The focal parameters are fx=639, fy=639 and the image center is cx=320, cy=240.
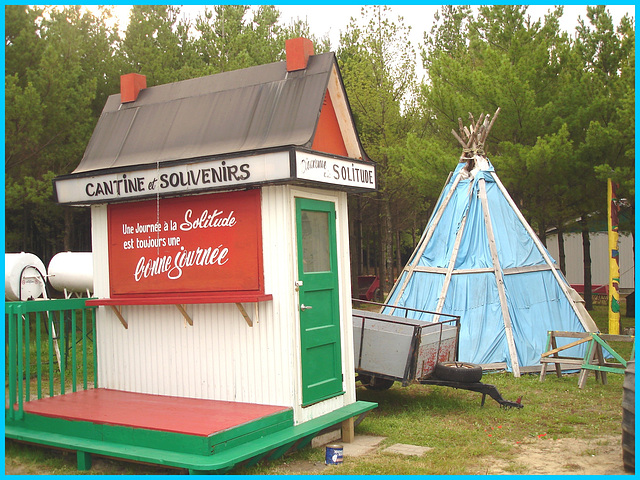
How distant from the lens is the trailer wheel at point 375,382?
904cm

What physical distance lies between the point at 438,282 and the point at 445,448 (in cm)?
634

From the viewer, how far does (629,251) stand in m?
30.7

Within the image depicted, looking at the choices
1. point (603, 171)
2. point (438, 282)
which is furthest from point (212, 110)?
point (603, 171)

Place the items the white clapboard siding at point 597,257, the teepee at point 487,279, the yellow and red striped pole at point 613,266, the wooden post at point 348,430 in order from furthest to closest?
the white clapboard siding at point 597,257 < the yellow and red striped pole at point 613,266 < the teepee at point 487,279 < the wooden post at point 348,430

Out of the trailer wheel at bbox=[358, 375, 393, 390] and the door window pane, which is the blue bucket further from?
the trailer wheel at bbox=[358, 375, 393, 390]

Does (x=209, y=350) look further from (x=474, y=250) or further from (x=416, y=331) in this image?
(x=474, y=250)

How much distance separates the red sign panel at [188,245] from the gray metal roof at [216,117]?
56 centimetres

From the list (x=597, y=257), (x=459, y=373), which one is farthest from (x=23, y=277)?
(x=597, y=257)

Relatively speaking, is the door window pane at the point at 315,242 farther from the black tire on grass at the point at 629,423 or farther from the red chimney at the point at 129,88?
the black tire on grass at the point at 629,423

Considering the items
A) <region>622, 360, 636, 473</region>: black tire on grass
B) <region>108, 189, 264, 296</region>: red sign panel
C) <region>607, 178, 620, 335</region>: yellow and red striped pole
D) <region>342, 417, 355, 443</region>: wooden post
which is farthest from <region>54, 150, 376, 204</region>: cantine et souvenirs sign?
<region>607, 178, 620, 335</region>: yellow and red striped pole

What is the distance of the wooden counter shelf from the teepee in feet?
21.2

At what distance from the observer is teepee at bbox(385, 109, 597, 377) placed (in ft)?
38.5

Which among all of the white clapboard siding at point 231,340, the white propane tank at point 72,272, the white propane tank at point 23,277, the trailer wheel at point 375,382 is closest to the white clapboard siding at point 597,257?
the white propane tank at point 72,272

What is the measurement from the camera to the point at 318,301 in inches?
269
